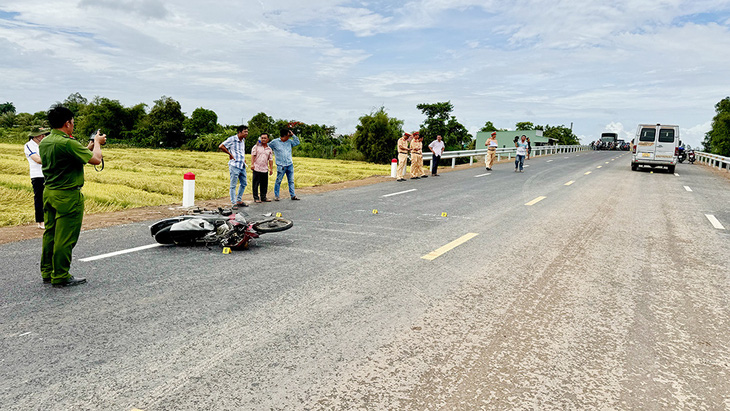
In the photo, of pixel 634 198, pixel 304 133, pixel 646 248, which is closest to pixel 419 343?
pixel 646 248

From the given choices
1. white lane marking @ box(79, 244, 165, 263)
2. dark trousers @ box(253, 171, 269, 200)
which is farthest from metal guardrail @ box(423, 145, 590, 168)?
white lane marking @ box(79, 244, 165, 263)

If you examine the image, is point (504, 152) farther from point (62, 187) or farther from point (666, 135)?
point (62, 187)

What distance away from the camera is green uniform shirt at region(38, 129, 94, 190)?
4.67 m

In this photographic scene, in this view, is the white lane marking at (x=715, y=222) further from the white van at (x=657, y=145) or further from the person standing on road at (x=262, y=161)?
the white van at (x=657, y=145)

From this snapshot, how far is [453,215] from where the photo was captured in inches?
400

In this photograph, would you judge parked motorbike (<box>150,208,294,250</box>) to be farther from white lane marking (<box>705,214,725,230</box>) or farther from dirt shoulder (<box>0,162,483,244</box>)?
white lane marking (<box>705,214,725,230</box>)

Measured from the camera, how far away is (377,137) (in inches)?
1966

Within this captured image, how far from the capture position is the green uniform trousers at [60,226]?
4.80 m

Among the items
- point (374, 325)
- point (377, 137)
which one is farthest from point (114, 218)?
point (377, 137)

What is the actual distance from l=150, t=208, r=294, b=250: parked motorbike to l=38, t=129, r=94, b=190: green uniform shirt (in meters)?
2.01

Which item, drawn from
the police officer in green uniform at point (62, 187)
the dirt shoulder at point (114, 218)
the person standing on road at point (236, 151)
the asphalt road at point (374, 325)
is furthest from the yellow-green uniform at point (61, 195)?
the person standing on road at point (236, 151)

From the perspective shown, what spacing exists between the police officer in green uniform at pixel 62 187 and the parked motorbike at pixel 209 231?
74.3 inches

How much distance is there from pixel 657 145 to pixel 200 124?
63664 millimetres

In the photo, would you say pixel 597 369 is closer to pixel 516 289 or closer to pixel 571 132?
pixel 516 289
